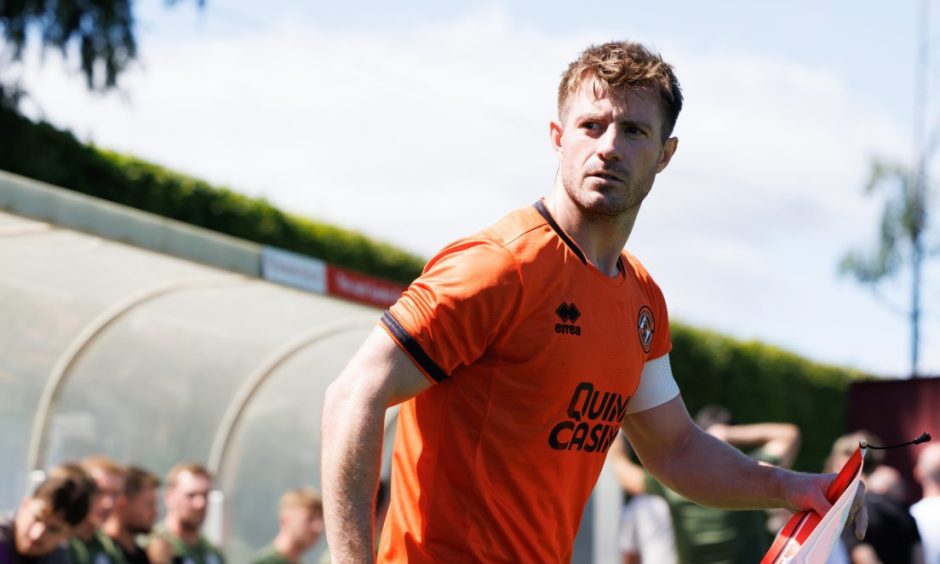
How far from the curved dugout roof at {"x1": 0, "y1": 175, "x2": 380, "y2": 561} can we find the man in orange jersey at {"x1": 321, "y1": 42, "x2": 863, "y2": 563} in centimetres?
451

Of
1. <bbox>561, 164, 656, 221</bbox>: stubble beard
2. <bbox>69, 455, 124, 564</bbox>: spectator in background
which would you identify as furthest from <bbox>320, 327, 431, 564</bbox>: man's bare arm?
<bbox>69, 455, 124, 564</bbox>: spectator in background

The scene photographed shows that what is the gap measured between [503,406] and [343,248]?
13.1 metres

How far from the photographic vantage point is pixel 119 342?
10.7 meters

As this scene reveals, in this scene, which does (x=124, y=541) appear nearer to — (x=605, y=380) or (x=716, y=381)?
(x=605, y=380)

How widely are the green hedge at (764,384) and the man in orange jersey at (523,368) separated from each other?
16.7 m

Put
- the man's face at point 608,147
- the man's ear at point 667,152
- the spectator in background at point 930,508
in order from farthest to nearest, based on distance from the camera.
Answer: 1. the spectator in background at point 930,508
2. the man's ear at point 667,152
3. the man's face at point 608,147

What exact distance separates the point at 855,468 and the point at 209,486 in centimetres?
638

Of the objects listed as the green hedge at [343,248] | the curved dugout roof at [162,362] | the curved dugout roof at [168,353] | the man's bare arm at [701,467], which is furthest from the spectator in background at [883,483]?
the green hedge at [343,248]

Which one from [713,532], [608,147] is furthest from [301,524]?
[608,147]

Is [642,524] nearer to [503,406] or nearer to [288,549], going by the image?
[288,549]

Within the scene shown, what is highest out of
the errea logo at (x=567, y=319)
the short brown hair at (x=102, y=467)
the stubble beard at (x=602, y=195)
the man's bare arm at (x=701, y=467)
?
the stubble beard at (x=602, y=195)

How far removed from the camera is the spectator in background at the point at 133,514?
8594 mm

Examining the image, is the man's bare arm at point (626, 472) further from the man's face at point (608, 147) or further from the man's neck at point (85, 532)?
the man's face at point (608, 147)

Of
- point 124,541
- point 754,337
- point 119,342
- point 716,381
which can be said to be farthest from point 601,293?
point 754,337
